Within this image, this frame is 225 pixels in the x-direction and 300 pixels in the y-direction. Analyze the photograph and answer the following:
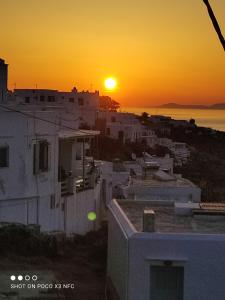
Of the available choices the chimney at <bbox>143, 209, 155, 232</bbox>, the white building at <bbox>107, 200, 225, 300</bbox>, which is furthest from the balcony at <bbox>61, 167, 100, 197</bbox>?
the white building at <bbox>107, 200, 225, 300</bbox>

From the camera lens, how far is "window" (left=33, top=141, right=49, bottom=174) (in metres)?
17.8

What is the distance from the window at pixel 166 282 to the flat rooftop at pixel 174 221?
91cm

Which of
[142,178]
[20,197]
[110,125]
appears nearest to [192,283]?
[20,197]

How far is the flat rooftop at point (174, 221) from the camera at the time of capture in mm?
11305

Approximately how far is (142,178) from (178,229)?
17.0 meters

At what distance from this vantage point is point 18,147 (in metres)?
17.0

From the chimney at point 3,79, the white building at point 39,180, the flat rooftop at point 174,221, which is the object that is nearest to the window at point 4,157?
the white building at point 39,180

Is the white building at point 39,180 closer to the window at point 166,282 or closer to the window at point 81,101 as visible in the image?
the window at point 166,282

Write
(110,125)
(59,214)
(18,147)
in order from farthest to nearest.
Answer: (110,125)
(59,214)
(18,147)

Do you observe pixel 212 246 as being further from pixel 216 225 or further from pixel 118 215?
pixel 118 215

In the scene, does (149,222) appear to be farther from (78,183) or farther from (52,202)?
(78,183)

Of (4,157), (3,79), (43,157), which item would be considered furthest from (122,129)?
(4,157)

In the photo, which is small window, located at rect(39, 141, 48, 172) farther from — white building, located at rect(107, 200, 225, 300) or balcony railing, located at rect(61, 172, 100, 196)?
white building, located at rect(107, 200, 225, 300)

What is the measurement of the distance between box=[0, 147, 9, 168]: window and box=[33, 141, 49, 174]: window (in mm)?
1158
